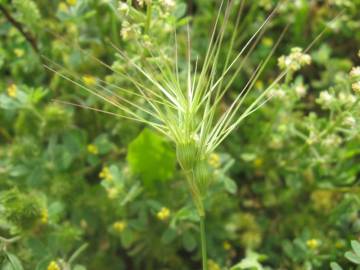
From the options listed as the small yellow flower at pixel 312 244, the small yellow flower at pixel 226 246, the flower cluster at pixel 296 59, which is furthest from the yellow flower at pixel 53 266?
the flower cluster at pixel 296 59

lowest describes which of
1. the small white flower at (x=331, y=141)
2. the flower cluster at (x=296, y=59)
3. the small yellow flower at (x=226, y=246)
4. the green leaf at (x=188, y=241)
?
the small yellow flower at (x=226, y=246)

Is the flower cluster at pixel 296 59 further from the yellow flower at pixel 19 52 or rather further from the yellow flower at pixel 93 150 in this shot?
the yellow flower at pixel 19 52

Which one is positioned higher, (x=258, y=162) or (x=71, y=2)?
(x=71, y=2)

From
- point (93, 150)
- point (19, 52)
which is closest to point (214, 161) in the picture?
point (93, 150)

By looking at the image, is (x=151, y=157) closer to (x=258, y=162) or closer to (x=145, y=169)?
(x=145, y=169)

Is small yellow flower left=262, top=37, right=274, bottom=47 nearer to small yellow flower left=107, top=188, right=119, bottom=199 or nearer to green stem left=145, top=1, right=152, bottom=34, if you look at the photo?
green stem left=145, top=1, right=152, bottom=34

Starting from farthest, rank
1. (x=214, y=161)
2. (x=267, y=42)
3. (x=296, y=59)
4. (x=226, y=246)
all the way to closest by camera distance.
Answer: (x=267, y=42)
(x=226, y=246)
(x=214, y=161)
(x=296, y=59)

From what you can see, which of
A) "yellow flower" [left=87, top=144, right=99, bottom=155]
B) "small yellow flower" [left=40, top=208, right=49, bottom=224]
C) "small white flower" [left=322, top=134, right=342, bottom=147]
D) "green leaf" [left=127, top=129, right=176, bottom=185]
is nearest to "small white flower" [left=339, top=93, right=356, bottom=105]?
"small white flower" [left=322, top=134, right=342, bottom=147]

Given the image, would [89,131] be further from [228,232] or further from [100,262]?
[228,232]
